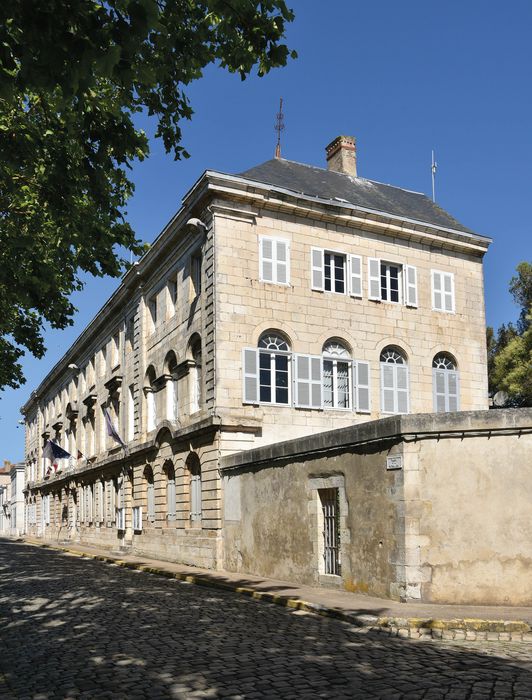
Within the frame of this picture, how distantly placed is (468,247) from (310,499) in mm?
12886

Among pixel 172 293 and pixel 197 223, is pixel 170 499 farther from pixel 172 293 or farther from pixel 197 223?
pixel 197 223

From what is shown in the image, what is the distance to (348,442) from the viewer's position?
42.9 ft

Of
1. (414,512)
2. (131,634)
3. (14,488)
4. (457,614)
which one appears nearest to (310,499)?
(414,512)

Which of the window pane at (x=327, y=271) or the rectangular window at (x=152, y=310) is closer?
the window pane at (x=327, y=271)

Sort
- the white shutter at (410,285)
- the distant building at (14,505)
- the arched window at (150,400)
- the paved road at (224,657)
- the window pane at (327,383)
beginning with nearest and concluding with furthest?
the paved road at (224,657), the window pane at (327,383), the white shutter at (410,285), the arched window at (150,400), the distant building at (14,505)

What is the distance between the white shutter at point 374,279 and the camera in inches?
886

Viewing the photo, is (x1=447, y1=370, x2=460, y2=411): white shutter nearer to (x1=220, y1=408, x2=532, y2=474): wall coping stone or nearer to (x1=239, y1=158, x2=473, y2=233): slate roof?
(x1=239, y1=158, x2=473, y2=233): slate roof

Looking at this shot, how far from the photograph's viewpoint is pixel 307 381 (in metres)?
20.8

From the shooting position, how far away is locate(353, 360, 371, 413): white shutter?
2170 cm

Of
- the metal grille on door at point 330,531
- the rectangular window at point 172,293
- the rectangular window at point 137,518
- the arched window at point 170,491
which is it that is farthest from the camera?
the rectangular window at point 137,518

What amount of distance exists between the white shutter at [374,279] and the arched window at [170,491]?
7.86 metres

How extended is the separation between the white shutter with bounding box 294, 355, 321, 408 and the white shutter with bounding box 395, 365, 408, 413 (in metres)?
2.83

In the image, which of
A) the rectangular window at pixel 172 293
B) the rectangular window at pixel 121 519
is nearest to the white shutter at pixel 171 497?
the rectangular window at pixel 121 519

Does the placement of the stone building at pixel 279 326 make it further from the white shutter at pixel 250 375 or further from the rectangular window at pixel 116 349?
the rectangular window at pixel 116 349
